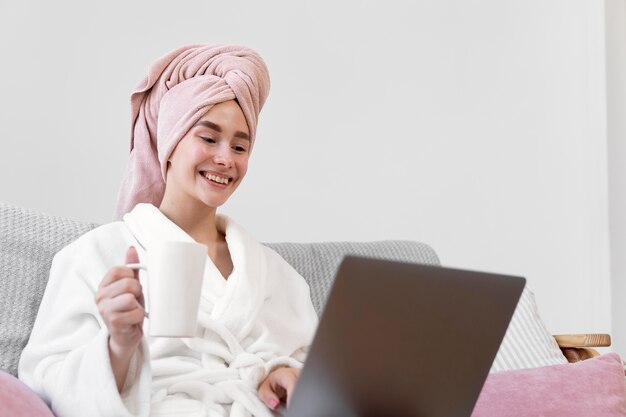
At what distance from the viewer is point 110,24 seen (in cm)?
262

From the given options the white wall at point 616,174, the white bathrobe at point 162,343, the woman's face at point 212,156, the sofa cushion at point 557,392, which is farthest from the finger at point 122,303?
the white wall at point 616,174

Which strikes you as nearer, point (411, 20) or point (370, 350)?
point (370, 350)

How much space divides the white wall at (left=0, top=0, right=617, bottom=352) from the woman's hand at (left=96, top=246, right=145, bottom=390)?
4.00ft

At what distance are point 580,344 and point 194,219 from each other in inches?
41.1

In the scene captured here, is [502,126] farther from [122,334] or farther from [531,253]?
[122,334]

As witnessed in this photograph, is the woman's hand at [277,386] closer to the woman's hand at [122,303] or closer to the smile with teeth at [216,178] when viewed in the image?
the woman's hand at [122,303]

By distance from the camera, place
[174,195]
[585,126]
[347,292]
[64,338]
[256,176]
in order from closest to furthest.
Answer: [347,292] < [64,338] < [174,195] < [256,176] < [585,126]

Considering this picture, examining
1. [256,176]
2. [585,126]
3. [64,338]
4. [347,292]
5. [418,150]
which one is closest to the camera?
[347,292]

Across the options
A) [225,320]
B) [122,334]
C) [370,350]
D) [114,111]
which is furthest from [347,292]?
[114,111]

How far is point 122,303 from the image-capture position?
129 cm

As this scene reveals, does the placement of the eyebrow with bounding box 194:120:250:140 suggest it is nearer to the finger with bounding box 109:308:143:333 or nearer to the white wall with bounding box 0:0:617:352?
the finger with bounding box 109:308:143:333

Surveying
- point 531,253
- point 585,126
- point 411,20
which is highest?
point 411,20

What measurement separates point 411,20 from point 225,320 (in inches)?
72.7

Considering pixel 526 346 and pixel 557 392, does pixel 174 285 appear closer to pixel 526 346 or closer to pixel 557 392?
pixel 557 392
